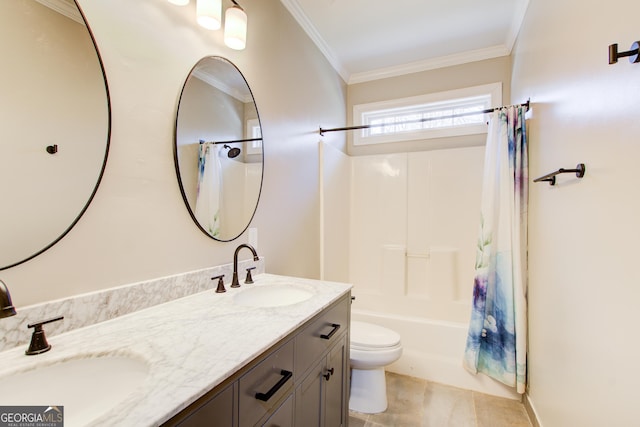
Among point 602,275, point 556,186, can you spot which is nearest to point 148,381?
point 602,275

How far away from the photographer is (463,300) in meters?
2.60

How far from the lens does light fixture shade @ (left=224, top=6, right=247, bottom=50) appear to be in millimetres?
1299

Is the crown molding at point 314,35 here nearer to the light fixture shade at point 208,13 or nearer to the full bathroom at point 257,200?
the full bathroom at point 257,200

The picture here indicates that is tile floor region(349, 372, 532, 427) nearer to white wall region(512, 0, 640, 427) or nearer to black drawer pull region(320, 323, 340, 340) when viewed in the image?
white wall region(512, 0, 640, 427)

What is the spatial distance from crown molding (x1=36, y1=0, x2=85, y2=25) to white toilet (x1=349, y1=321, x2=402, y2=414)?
1997 mm

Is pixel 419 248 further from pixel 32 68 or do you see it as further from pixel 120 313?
pixel 32 68

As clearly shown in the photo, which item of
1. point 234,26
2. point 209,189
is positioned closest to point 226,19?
point 234,26

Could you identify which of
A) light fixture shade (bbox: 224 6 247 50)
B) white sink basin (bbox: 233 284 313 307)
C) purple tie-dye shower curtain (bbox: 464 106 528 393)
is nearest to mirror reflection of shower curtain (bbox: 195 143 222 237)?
white sink basin (bbox: 233 284 313 307)

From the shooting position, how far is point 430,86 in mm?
2803


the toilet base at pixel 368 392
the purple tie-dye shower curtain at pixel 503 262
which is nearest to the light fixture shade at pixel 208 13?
the purple tie-dye shower curtain at pixel 503 262

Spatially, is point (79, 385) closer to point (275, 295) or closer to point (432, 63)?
point (275, 295)

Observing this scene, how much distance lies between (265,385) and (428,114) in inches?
112

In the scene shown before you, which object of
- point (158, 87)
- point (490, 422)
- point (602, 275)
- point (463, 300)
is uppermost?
point (158, 87)

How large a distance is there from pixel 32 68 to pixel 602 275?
183 cm
